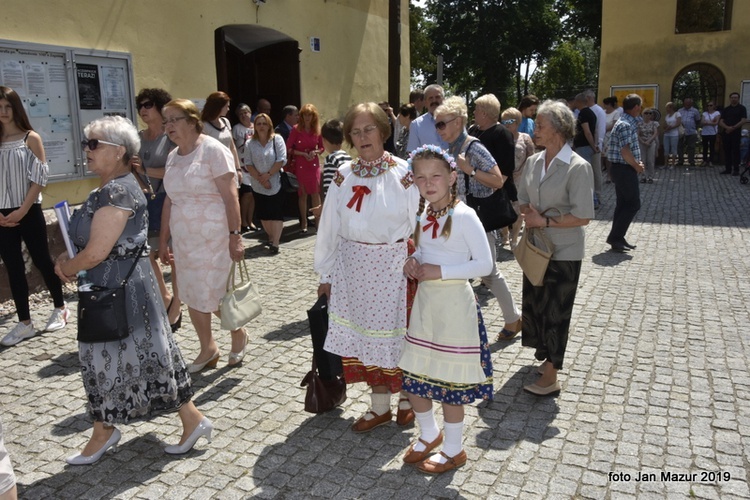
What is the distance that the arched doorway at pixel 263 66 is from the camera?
11570 millimetres

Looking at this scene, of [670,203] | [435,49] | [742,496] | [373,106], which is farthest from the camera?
[435,49]

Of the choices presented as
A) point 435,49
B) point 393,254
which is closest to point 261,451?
point 393,254

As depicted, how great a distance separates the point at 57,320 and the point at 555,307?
430 centimetres

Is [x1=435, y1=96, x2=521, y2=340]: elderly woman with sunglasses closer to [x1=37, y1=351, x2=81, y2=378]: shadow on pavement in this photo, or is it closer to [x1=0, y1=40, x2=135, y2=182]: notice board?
[x1=37, y1=351, x2=81, y2=378]: shadow on pavement

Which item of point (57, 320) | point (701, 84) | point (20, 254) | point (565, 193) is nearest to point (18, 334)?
A: point (57, 320)

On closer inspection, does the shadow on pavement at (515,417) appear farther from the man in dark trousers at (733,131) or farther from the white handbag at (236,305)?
the man in dark trousers at (733,131)

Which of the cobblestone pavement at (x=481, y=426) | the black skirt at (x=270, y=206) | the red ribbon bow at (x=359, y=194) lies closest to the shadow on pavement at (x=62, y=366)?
the cobblestone pavement at (x=481, y=426)

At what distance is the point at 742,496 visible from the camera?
11.0 ft

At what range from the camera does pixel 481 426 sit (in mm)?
4133

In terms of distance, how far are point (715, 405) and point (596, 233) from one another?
20.9 feet

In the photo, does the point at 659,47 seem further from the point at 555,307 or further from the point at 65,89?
the point at 555,307

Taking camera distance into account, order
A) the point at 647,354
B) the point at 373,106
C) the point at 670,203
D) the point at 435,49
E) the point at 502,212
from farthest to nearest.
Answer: the point at 435,49, the point at 670,203, the point at 502,212, the point at 647,354, the point at 373,106

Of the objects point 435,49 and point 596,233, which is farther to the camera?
point 435,49

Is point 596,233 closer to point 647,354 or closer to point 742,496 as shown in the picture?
point 647,354
